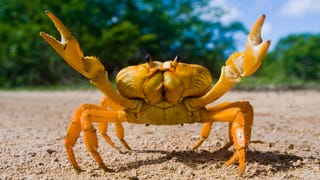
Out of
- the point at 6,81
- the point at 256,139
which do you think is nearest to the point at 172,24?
the point at 6,81

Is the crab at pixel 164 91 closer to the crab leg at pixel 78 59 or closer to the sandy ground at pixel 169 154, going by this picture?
the crab leg at pixel 78 59

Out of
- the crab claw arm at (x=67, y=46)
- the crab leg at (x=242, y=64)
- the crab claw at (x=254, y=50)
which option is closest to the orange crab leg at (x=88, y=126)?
the crab claw arm at (x=67, y=46)

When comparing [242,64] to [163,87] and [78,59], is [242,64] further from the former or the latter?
[78,59]

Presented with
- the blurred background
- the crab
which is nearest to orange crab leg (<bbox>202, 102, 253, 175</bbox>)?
the crab

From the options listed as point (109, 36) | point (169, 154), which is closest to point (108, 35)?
point (109, 36)

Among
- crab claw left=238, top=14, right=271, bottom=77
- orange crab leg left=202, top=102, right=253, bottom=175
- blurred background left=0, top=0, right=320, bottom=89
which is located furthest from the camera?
blurred background left=0, top=0, right=320, bottom=89

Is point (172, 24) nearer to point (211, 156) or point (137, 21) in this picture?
point (137, 21)

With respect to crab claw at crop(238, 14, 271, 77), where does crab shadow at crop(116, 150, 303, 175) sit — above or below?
below

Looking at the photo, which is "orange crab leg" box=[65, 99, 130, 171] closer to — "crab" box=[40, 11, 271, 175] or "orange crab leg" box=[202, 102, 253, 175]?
"crab" box=[40, 11, 271, 175]
